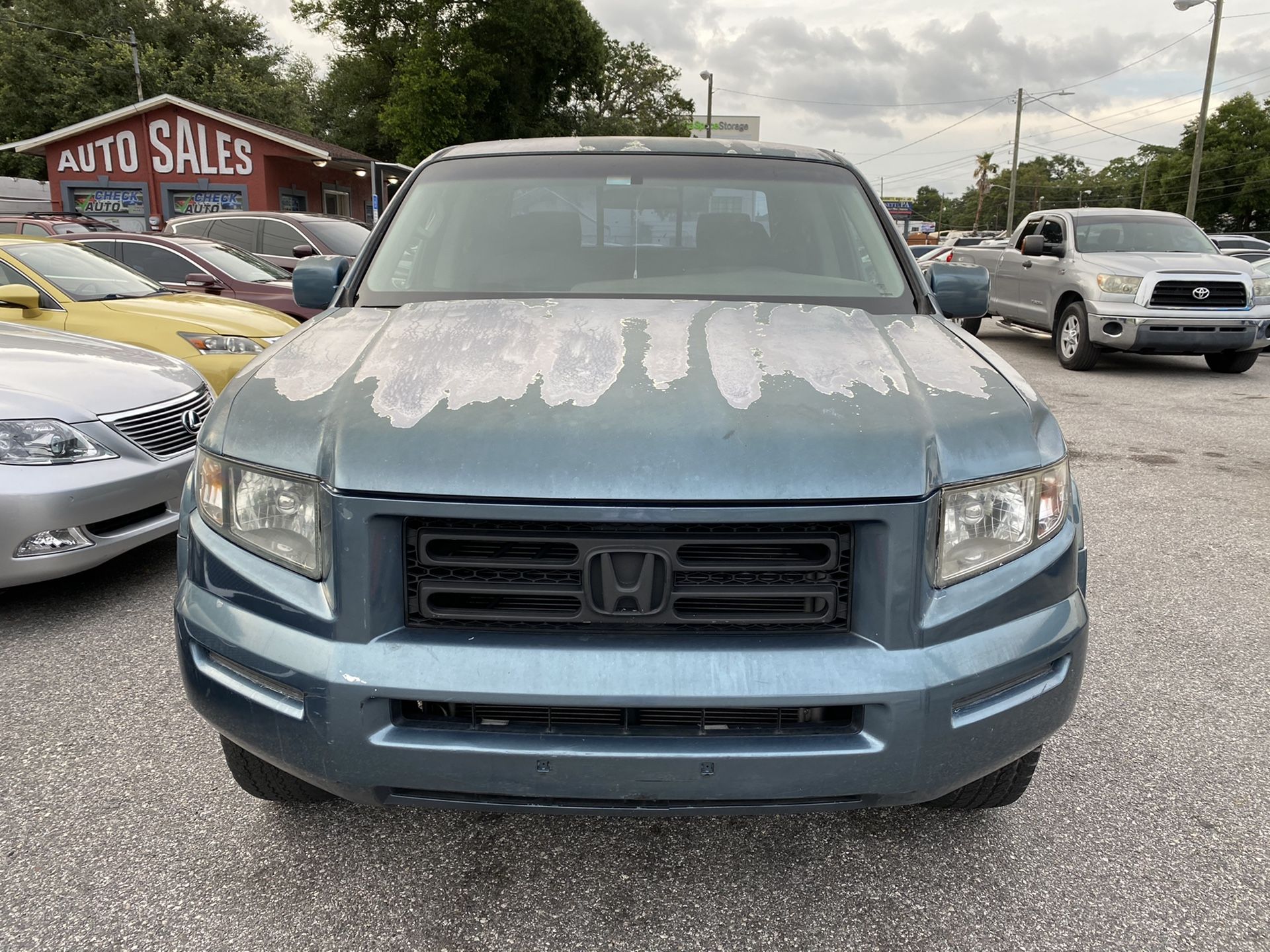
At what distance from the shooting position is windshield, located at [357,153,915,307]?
111 inches

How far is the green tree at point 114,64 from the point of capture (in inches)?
1492

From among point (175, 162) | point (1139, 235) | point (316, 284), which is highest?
point (175, 162)

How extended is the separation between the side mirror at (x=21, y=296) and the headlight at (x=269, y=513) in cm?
489

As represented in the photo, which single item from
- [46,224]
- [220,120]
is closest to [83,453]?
[46,224]

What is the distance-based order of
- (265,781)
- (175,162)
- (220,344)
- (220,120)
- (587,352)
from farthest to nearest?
(175,162) → (220,120) → (220,344) → (265,781) → (587,352)

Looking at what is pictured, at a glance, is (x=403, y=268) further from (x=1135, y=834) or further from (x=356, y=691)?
(x=1135, y=834)

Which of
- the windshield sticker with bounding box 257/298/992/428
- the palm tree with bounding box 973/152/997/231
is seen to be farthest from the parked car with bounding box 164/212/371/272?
the palm tree with bounding box 973/152/997/231

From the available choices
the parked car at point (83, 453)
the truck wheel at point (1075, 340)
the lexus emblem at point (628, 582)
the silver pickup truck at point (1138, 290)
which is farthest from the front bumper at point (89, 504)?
the truck wheel at point (1075, 340)

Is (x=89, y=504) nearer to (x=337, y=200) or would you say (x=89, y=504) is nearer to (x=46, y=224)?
(x=46, y=224)

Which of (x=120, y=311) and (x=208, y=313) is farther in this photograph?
(x=208, y=313)

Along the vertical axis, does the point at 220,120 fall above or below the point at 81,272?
above

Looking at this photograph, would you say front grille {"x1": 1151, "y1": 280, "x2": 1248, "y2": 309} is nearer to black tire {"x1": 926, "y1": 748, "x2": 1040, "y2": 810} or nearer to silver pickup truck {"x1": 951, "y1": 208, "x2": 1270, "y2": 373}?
silver pickup truck {"x1": 951, "y1": 208, "x2": 1270, "y2": 373}

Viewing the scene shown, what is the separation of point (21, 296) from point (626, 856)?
18.4 feet

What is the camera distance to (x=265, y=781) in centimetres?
221
